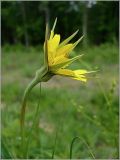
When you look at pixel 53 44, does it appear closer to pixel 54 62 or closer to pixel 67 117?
pixel 54 62

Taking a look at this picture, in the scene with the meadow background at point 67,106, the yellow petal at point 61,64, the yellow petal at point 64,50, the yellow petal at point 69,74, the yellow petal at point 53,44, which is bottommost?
the meadow background at point 67,106

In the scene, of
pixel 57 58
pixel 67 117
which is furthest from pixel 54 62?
pixel 67 117

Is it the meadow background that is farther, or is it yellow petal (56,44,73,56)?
the meadow background

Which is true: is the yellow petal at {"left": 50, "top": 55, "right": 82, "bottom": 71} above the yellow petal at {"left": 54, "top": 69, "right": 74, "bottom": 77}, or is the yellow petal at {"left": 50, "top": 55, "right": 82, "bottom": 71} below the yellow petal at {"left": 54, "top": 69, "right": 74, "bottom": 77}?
above

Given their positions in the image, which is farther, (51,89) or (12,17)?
(12,17)

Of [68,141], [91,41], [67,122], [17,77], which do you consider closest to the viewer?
[68,141]

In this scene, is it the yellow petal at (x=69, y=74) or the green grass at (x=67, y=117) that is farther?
the green grass at (x=67, y=117)

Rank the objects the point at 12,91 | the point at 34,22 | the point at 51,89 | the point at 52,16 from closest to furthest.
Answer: the point at 12,91, the point at 51,89, the point at 52,16, the point at 34,22

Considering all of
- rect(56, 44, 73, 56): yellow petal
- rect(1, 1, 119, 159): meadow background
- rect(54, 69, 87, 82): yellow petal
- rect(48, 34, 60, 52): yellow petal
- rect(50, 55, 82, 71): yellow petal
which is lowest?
rect(1, 1, 119, 159): meadow background

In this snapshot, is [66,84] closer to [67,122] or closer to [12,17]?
[67,122]

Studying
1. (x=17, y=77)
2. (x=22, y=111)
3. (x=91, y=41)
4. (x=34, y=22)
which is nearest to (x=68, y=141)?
(x=22, y=111)

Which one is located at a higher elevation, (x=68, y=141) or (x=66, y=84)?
(x=68, y=141)
